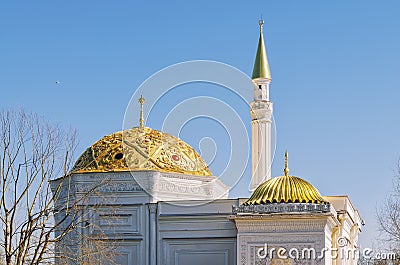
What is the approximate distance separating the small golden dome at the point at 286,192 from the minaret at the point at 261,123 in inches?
189

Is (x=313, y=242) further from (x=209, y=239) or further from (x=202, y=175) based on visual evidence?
(x=202, y=175)

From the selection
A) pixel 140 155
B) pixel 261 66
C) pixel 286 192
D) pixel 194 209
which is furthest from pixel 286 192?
pixel 261 66

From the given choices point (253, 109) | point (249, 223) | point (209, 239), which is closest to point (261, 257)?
point (249, 223)

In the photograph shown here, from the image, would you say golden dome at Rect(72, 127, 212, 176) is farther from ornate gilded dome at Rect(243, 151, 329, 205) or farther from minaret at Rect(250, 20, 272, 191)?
ornate gilded dome at Rect(243, 151, 329, 205)

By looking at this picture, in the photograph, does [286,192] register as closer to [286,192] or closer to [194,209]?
[286,192]

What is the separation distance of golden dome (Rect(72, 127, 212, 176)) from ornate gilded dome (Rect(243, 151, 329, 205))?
16.3 ft

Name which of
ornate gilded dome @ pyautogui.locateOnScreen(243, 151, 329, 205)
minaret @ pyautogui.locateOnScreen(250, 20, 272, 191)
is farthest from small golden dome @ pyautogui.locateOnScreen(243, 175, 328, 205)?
minaret @ pyautogui.locateOnScreen(250, 20, 272, 191)

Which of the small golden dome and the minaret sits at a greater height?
the minaret

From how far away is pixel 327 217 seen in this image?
2141 centimetres

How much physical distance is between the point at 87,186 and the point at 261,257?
664 cm

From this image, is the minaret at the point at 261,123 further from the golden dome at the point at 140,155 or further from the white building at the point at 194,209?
the golden dome at the point at 140,155

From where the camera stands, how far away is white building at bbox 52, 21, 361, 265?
71.4ft

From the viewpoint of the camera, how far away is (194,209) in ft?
83.6

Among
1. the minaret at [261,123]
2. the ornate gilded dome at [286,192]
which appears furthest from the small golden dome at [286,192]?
the minaret at [261,123]
